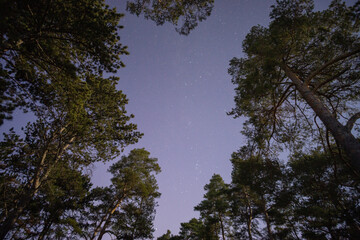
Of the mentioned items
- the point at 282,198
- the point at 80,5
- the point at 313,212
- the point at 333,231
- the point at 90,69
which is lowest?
the point at 333,231

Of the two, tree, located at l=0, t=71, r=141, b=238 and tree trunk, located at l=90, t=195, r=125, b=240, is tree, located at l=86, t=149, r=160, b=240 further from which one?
tree, located at l=0, t=71, r=141, b=238

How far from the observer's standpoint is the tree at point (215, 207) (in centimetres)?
1772

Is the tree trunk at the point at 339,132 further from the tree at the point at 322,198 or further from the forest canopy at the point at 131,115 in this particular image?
the tree at the point at 322,198

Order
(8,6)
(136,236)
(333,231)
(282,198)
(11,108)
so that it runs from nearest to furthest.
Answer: (8,6) → (11,108) → (333,231) → (282,198) → (136,236)

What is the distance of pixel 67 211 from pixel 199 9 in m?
18.1

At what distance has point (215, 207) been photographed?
18.6 metres

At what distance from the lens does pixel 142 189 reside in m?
13.9

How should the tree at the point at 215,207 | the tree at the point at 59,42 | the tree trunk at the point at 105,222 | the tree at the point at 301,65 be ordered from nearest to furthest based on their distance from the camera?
1. the tree at the point at 59,42
2. the tree at the point at 301,65
3. the tree trunk at the point at 105,222
4. the tree at the point at 215,207

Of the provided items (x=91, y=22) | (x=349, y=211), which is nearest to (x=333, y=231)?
(x=349, y=211)

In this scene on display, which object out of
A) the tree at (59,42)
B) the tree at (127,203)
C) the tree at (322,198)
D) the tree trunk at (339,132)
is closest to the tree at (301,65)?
the tree trunk at (339,132)

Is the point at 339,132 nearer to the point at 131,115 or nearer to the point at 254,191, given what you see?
the point at 254,191

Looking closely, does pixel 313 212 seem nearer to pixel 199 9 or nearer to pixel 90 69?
pixel 199 9

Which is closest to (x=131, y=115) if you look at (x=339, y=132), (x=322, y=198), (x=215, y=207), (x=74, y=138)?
(x=74, y=138)

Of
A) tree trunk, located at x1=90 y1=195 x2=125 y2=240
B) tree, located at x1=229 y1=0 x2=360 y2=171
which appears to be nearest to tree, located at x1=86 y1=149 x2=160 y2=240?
tree trunk, located at x1=90 y1=195 x2=125 y2=240
